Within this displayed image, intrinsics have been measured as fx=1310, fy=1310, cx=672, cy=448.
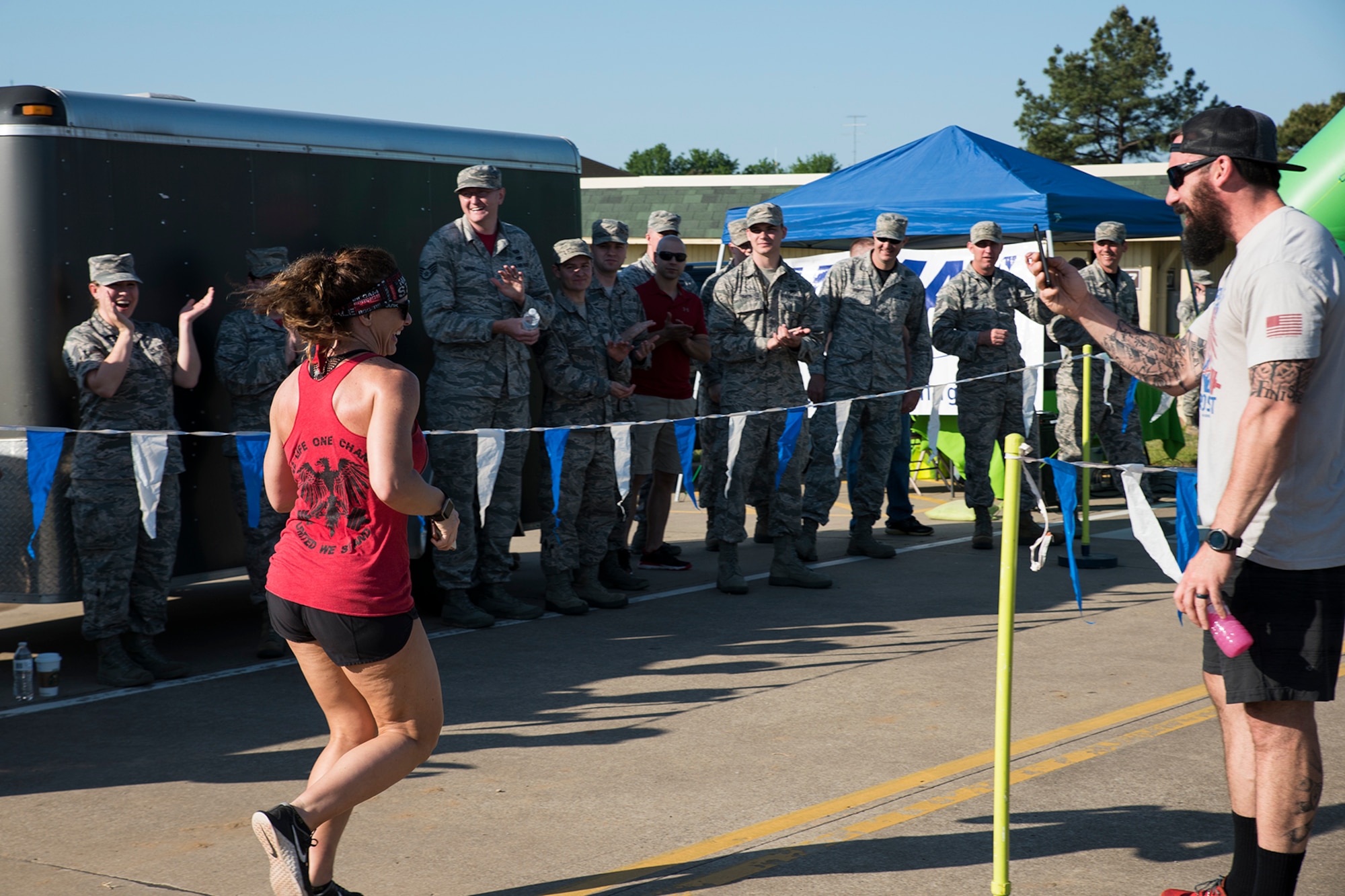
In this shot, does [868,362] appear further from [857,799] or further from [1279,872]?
[1279,872]

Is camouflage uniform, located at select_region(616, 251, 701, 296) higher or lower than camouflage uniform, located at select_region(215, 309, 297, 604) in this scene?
higher

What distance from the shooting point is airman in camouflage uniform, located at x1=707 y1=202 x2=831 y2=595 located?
877 centimetres

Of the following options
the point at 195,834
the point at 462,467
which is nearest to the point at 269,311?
the point at 195,834

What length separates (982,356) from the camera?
10367 mm

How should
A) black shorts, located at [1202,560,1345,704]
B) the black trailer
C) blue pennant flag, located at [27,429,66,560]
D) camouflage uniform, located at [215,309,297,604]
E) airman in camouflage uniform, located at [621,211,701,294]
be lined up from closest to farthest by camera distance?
black shorts, located at [1202,560,1345,704], blue pennant flag, located at [27,429,66,560], the black trailer, camouflage uniform, located at [215,309,297,604], airman in camouflage uniform, located at [621,211,701,294]

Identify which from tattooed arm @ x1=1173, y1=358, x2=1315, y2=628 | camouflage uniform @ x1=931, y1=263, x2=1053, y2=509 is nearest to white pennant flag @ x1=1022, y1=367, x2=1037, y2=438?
camouflage uniform @ x1=931, y1=263, x2=1053, y2=509

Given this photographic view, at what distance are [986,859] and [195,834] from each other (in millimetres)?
2719

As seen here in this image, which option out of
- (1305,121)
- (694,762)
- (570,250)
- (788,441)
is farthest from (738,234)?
(1305,121)

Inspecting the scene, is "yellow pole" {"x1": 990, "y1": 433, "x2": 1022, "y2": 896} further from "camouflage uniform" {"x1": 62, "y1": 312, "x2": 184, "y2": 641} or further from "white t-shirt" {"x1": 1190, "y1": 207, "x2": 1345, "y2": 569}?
"camouflage uniform" {"x1": 62, "y1": 312, "x2": 184, "y2": 641}

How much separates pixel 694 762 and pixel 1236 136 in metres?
3.14

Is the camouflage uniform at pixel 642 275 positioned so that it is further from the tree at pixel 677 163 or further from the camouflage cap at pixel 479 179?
the tree at pixel 677 163

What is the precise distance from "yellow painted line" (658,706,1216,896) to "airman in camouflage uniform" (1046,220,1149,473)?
5.40m

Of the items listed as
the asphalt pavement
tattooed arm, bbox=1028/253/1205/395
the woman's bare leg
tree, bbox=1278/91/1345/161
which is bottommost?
the asphalt pavement

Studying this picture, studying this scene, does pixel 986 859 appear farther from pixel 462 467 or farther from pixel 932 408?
pixel 932 408
